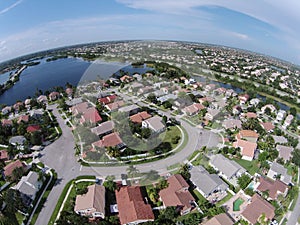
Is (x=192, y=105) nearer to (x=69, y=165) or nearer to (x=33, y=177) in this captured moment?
(x=69, y=165)

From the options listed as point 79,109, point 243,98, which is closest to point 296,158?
point 243,98

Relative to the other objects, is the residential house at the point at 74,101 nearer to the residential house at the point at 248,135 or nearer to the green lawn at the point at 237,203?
the residential house at the point at 248,135

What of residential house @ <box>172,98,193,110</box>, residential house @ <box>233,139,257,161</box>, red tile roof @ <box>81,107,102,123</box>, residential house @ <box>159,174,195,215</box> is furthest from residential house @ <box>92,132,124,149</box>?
residential house @ <box>233,139,257,161</box>

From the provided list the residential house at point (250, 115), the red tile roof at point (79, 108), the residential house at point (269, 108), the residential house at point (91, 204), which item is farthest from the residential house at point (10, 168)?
the residential house at point (269, 108)

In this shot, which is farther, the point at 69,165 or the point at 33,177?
the point at 69,165

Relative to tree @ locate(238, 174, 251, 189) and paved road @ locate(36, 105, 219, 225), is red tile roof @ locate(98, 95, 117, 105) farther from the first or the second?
tree @ locate(238, 174, 251, 189)

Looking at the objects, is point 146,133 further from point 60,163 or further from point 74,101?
point 74,101

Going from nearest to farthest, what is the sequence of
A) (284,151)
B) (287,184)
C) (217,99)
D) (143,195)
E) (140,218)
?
1. (140,218)
2. (143,195)
3. (287,184)
4. (284,151)
5. (217,99)

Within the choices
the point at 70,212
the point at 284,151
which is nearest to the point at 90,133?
A: the point at 70,212
